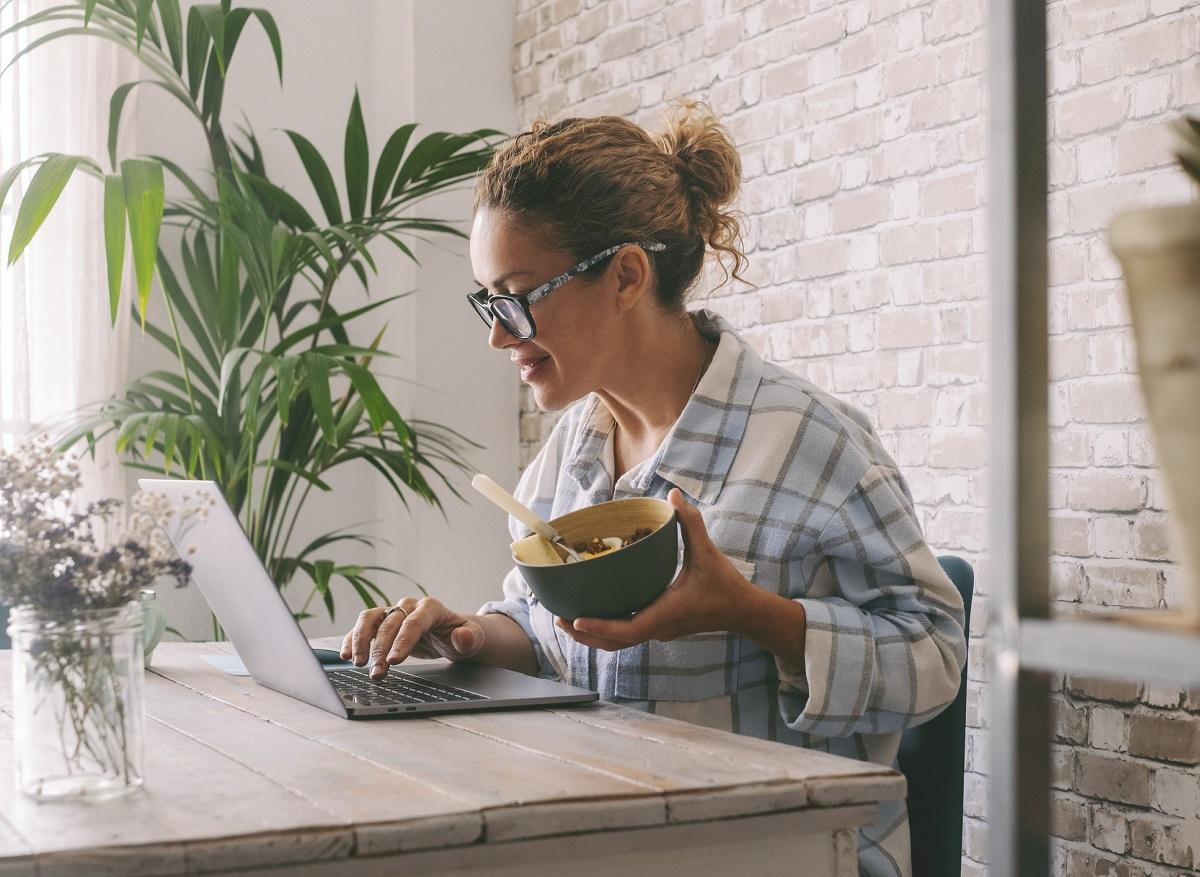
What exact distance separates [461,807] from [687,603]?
0.48 meters

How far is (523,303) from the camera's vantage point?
1799 mm

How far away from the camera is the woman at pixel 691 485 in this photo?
1531mm

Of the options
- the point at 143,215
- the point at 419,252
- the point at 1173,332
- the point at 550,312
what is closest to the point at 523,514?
the point at 550,312

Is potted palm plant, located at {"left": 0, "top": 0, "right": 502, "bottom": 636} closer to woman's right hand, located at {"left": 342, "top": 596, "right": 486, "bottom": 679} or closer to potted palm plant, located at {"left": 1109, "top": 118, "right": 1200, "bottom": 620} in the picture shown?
woman's right hand, located at {"left": 342, "top": 596, "right": 486, "bottom": 679}

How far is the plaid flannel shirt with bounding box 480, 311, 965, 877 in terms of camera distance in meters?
1.54

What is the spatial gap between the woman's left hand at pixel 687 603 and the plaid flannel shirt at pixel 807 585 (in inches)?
5.3

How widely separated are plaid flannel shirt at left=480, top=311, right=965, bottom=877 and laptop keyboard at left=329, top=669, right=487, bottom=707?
9.4 inches

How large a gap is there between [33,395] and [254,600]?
2029mm

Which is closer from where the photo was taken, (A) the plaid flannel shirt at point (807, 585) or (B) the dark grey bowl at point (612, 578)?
(B) the dark grey bowl at point (612, 578)

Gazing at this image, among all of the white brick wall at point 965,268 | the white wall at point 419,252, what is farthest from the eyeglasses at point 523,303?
the white wall at point 419,252

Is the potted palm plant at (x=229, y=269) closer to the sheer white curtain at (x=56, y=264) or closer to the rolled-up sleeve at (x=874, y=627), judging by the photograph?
the sheer white curtain at (x=56, y=264)

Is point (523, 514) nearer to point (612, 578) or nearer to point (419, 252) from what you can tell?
point (612, 578)

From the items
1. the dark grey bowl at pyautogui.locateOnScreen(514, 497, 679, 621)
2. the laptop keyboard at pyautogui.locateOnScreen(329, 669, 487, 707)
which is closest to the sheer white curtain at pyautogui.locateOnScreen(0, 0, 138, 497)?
the laptop keyboard at pyautogui.locateOnScreen(329, 669, 487, 707)

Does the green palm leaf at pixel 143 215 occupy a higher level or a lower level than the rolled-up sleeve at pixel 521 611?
higher
